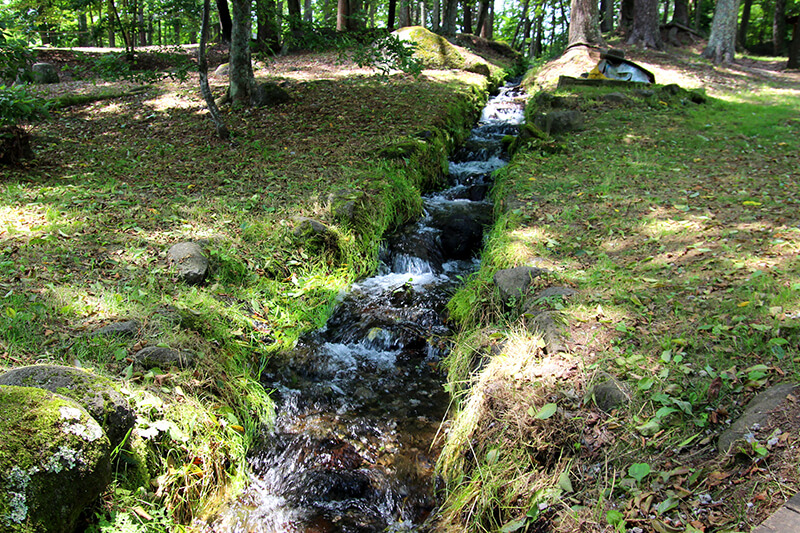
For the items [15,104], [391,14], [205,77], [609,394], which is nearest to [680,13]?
[391,14]

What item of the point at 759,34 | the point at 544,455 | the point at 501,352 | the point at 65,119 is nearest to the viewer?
the point at 544,455

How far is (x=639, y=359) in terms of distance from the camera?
A: 119 inches

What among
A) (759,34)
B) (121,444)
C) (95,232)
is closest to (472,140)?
(95,232)

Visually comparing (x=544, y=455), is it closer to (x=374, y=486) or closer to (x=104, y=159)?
(x=374, y=486)

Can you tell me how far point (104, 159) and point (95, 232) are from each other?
2.91 m

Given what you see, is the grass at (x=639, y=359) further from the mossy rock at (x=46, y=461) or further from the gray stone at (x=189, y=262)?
the gray stone at (x=189, y=262)

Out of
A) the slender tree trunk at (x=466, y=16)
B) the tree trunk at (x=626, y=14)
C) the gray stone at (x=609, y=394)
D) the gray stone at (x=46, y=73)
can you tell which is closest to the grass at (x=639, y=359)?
the gray stone at (x=609, y=394)

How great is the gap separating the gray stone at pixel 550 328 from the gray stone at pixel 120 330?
9.74 ft

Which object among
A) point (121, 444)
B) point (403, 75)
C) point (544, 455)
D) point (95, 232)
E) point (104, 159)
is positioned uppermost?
point (403, 75)

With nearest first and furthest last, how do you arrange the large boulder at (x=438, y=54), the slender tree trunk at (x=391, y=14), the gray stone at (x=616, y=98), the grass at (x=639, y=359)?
the grass at (x=639, y=359), the gray stone at (x=616, y=98), the large boulder at (x=438, y=54), the slender tree trunk at (x=391, y=14)

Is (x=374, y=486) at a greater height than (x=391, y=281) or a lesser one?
lesser

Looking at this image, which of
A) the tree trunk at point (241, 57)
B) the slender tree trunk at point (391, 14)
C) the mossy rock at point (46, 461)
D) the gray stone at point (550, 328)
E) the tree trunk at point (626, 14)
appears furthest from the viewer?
the tree trunk at point (626, 14)

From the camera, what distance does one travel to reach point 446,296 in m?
5.28

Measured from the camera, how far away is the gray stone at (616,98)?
35.1 feet
